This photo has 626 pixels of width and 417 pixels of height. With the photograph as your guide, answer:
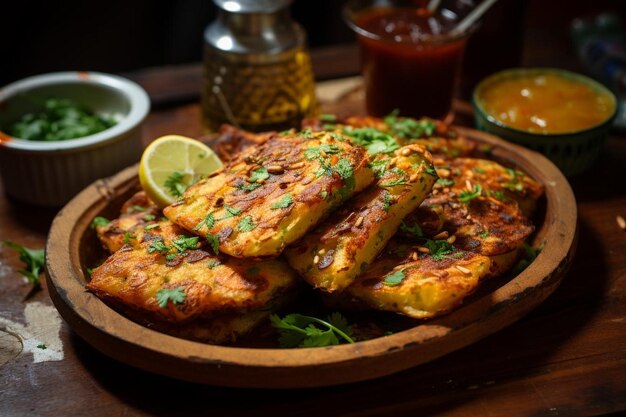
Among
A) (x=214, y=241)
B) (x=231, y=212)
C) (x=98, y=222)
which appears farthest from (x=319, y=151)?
(x=98, y=222)

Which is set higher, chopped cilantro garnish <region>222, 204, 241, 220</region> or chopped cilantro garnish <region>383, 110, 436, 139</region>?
chopped cilantro garnish <region>222, 204, 241, 220</region>

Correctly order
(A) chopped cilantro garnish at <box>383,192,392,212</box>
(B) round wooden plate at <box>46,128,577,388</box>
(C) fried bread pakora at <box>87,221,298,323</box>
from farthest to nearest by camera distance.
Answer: (A) chopped cilantro garnish at <box>383,192,392,212</box>
(C) fried bread pakora at <box>87,221,298,323</box>
(B) round wooden plate at <box>46,128,577,388</box>

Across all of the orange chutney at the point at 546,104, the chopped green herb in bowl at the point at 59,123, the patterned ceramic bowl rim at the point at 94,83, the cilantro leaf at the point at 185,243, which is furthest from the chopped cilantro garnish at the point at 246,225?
the orange chutney at the point at 546,104

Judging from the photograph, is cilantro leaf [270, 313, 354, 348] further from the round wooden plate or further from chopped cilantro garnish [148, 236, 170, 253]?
chopped cilantro garnish [148, 236, 170, 253]

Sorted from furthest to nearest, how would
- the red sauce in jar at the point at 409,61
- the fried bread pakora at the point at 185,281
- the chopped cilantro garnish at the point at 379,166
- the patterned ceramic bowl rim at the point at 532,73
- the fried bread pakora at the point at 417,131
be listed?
the red sauce in jar at the point at 409,61 → the patterned ceramic bowl rim at the point at 532,73 → the fried bread pakora at the point at 417,131 → the chopped cilantro garnish at the point at 379,166 → the fried bread pakora at the point at 185,281

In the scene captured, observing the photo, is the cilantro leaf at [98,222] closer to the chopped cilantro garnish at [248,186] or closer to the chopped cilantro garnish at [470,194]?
the chopped cilantro garnish at [248,186]

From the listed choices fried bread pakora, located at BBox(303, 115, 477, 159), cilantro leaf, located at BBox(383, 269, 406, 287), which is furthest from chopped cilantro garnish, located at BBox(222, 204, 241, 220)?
fried bread pakora, located at BBox(303, 115, 477, 159)

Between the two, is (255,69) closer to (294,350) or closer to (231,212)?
(231,212)

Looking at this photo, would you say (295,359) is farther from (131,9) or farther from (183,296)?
(131,9)
